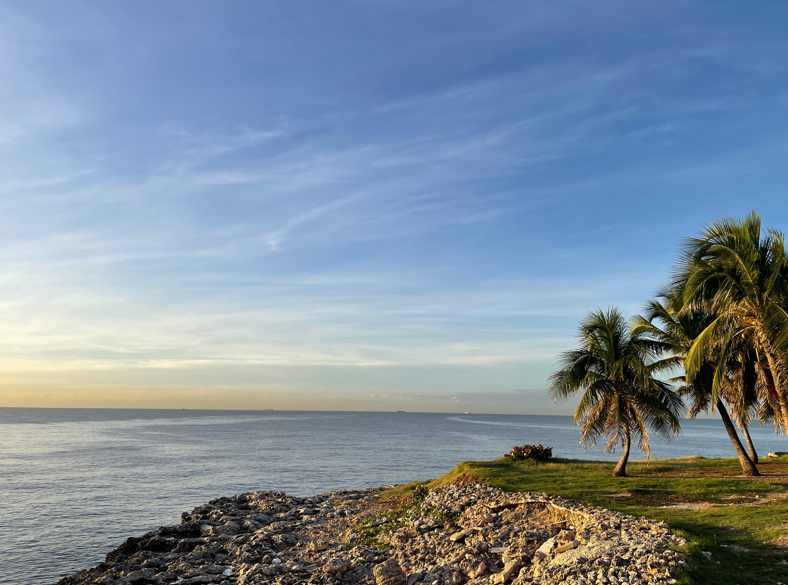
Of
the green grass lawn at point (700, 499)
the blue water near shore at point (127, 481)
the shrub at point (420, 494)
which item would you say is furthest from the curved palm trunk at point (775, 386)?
the blue water near shore at point (127, 481)

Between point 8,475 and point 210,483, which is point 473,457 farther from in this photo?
point 8,475

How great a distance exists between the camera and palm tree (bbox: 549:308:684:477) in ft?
82.1

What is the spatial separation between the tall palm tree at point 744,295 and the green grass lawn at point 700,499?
4622 millimetres

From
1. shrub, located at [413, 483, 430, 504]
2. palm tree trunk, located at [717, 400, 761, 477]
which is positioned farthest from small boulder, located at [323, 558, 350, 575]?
palm tree trunk, located at [717, 400, 761, 477]

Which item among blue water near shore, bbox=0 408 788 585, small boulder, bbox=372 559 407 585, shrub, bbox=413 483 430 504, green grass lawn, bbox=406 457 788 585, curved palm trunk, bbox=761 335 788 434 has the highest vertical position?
curved palm trunk, bbox=761 335 788 434

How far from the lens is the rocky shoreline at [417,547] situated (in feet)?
39.7

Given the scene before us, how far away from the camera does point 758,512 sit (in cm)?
1517

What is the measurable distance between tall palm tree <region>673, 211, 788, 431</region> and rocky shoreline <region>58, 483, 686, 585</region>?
10128 mm

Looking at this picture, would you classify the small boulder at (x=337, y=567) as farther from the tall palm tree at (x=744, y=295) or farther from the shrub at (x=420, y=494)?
the tall palm tree at (x=744, y=295)

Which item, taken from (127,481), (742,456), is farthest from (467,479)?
(127,481)

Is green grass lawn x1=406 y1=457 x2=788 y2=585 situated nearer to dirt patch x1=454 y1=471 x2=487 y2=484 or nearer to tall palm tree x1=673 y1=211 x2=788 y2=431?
dirt patch x1=454 y1=471 x2=487 y2=484

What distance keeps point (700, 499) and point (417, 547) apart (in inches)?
406

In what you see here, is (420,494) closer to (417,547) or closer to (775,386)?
(417,547)

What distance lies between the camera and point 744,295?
837 inches
